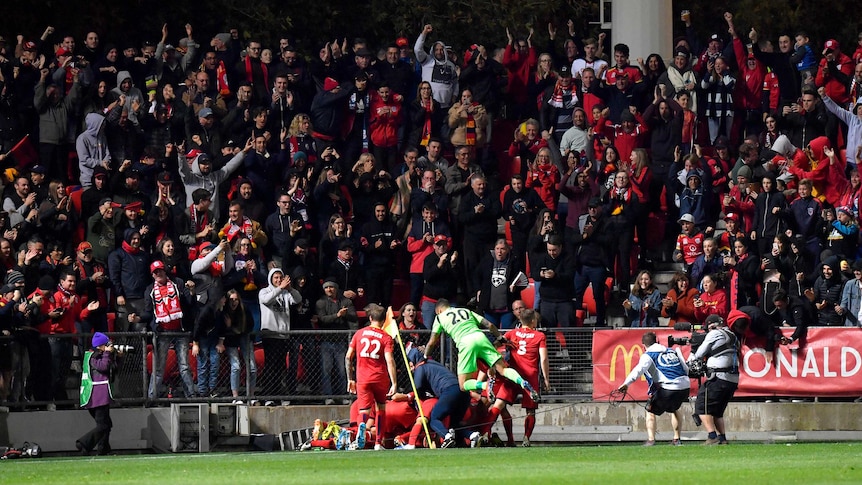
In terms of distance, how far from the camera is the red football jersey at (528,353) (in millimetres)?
22188

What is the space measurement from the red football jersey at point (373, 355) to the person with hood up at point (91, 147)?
23.1 ft

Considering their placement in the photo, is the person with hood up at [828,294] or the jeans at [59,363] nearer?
the jeans at [59,363]

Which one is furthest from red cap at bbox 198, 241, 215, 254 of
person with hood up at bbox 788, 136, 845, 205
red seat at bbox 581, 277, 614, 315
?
person with hood up at bbox 788, 136, 845, 205

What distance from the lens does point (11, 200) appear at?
82.1ft

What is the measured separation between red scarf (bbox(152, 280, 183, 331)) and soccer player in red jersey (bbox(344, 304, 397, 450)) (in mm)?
3429

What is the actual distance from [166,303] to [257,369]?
1532 millimetres

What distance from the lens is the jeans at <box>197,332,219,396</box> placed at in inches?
919

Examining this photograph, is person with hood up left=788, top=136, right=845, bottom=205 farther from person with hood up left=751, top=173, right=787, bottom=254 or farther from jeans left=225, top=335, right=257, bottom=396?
jeans left=225, top=335, right=257, bottom=396

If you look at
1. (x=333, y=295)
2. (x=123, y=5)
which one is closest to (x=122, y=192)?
(x=333, y=295)

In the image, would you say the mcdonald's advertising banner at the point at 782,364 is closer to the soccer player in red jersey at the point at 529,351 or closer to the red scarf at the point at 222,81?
the soccer player in red jersey at the point at 529,351

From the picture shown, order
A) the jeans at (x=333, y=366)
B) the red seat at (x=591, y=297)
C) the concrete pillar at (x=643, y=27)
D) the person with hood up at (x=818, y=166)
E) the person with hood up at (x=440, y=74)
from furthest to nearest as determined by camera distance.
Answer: the concrete pillar at (x=643, y=27) → the person with hood up at (x=440, y=74) → the person with hood up at (x=818, y=166) → the red seat at (x=591, y=297) → the jeans at (x=333, y=366)

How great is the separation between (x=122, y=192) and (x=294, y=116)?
10.4ft

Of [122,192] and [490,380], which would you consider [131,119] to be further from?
[490,380]

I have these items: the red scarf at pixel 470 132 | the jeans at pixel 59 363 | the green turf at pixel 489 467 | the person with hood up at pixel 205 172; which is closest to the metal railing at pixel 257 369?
the jeans at pixel 59 363
